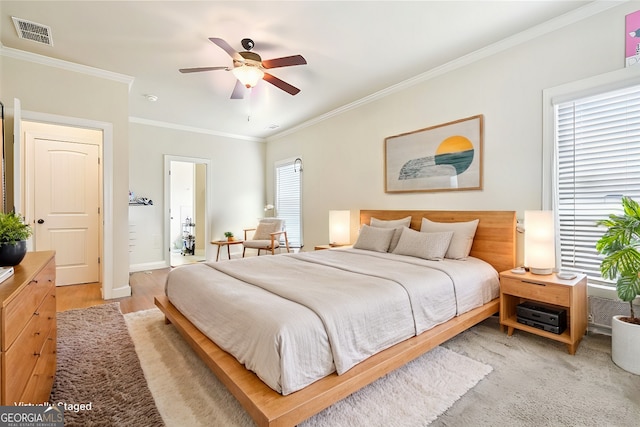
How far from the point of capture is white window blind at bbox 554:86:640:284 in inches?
93.0

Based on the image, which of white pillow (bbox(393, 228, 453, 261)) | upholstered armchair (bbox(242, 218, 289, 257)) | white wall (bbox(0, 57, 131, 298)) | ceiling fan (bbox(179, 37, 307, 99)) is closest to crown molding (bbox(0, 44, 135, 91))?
white wall (bbox(0, 57, 131, 298))

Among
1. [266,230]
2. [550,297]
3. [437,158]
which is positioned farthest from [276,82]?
[266,230]

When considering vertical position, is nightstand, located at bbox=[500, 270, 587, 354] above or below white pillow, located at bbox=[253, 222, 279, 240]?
below

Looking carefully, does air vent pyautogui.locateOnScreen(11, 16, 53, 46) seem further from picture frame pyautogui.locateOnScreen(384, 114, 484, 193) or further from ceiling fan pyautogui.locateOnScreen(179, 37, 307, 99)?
picture frame pyautogui.locateOnScreen(384, 114, 484, 193)

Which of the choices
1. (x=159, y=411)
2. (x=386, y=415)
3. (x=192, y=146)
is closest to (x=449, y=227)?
(x=386, y=415)

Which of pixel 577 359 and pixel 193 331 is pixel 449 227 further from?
pixel 193 331

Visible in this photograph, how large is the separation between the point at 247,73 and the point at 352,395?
9.23 feet

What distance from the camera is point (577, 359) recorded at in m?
2.20

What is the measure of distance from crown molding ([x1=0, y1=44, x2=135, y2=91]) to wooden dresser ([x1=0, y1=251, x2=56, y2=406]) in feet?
8.58

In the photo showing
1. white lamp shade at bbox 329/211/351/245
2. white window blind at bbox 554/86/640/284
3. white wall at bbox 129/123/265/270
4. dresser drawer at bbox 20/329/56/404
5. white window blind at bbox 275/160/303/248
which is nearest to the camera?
dresser drawer at bbox 20/329/56/404

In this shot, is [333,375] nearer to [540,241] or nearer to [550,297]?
[550,297]

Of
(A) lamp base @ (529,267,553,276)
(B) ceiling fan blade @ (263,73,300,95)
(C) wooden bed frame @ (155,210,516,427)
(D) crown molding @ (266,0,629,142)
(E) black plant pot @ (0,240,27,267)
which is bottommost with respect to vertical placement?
(C) wooden bed frame @ (155,210,516,427)

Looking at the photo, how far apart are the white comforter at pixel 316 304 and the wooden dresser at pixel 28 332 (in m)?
0.82

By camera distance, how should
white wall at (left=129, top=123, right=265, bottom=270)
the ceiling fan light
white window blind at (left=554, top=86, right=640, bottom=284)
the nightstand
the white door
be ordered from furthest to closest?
white wall at (left=129, top=123, right=265, bottom=270)
the white door
the ceiling fan light
white window blind at (left=554, top=86, right=640, bottom=284)
the nightstand
